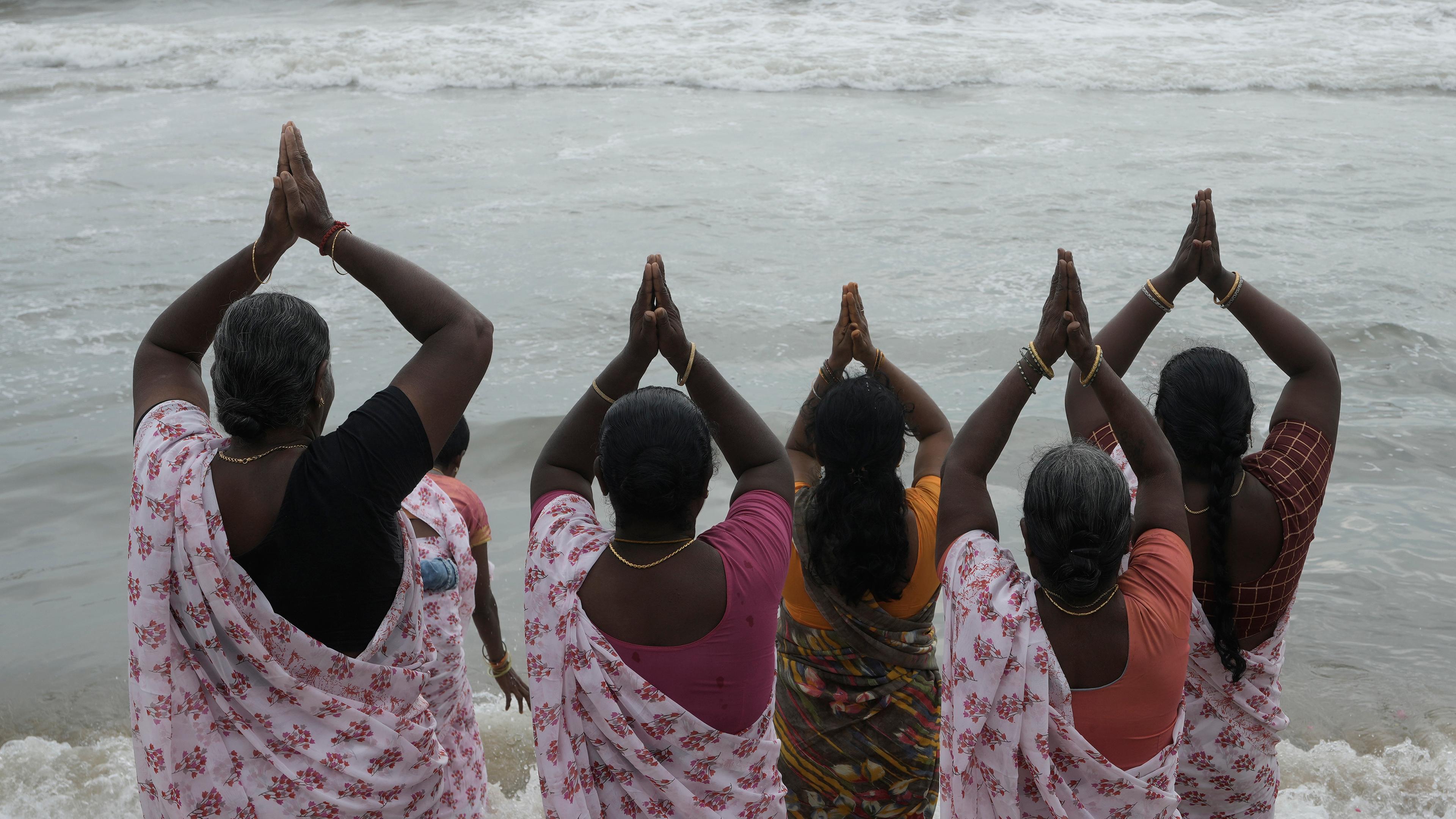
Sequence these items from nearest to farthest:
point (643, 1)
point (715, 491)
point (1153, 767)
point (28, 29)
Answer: point (1153, 767), point (715, 491), point (28, 29), point (643, 1)

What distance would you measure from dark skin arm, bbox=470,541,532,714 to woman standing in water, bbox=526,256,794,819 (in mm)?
854

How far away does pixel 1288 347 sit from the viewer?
2652 mm

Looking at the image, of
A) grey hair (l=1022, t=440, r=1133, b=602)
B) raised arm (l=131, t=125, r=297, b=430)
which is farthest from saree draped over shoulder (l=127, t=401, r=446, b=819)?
grey hair (l=1022, t=440, r=1133, b=602)

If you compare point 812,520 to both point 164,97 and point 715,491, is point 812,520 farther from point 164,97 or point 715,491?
point 164,97

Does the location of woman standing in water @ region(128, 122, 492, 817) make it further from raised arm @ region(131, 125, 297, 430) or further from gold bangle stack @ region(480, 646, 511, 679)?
gold bangle stack @ region(480, 646, 511, 679)

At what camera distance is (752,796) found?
7.07 feet

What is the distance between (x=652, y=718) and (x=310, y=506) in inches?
27.3

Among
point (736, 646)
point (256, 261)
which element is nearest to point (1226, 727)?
point (736, 646)

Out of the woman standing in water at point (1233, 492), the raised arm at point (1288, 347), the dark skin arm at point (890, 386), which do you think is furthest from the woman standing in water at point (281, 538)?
the raised arm at point (1288, 347)

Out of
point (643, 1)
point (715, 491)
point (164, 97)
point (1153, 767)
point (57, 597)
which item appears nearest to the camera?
point (1153, 767)

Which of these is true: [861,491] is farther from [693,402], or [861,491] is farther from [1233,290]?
[1233,290]

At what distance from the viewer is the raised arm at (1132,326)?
2.71 meters

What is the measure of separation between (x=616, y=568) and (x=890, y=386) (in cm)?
100

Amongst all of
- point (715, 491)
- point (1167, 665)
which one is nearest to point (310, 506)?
point (1167, 665)
